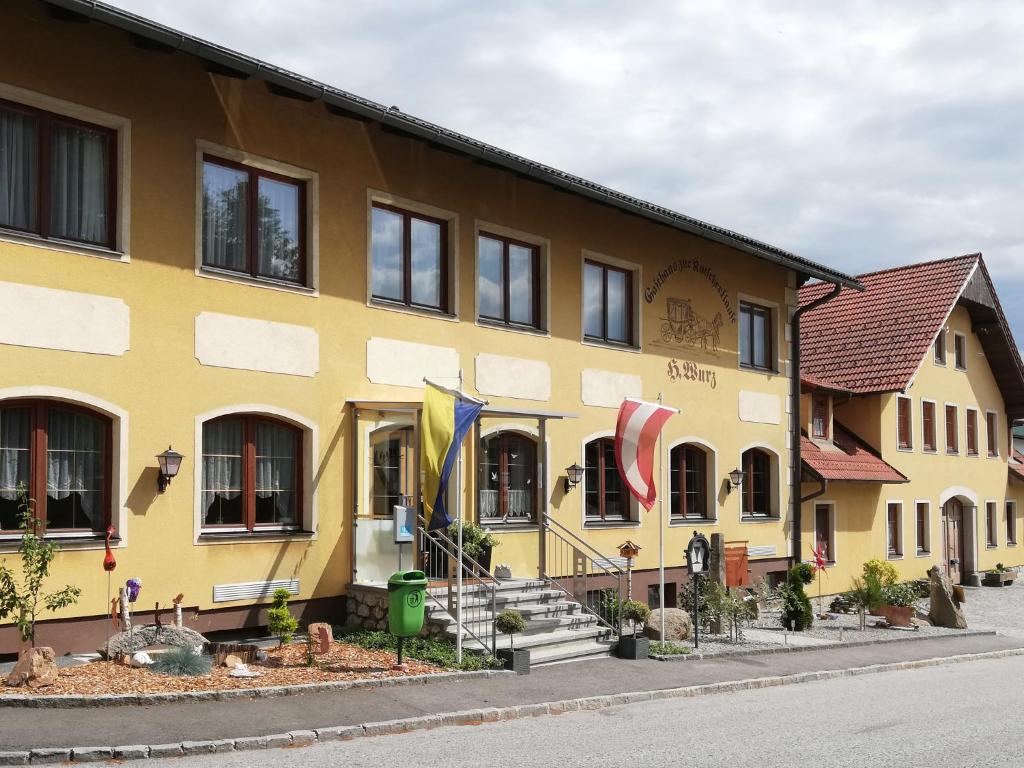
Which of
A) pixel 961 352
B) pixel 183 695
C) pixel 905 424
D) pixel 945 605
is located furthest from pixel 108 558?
pixel 961 352

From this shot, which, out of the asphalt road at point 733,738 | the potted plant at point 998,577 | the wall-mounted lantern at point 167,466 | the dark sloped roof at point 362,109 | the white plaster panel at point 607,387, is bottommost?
the potted plant at point 998,577

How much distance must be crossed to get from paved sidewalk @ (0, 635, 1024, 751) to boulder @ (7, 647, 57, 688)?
54 cm

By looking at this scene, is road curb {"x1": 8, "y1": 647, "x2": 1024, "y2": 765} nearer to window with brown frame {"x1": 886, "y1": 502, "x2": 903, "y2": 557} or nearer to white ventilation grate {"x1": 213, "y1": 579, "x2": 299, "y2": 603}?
white ventilation grate {"x1": 213, "y1": 579, "x2": 299, "y2": 603}

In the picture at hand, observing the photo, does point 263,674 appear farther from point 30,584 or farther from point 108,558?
point 30,584

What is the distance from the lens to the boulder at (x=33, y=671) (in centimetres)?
1001

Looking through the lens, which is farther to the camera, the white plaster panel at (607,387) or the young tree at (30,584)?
the white plaster panel at (607,387)

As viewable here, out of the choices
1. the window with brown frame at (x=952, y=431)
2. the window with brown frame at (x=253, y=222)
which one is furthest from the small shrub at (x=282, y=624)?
the window with brown frame at (x=952, y=431)

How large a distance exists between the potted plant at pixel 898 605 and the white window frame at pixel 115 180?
1551cm

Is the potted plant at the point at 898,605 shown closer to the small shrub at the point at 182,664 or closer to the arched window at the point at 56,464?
the small shrub at the point at 182,664

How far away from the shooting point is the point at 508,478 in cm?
1698

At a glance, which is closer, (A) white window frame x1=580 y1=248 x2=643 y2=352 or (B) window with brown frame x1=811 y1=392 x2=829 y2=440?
(A) white window frame x1=580 y1=248 x2=643 y2=352

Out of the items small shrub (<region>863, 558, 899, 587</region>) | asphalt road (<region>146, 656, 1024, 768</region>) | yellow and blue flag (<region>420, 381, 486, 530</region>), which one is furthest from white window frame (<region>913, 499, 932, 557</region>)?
yellow and blue flag (<region>420, 381, 486, 530</region>)

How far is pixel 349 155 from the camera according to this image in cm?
1477

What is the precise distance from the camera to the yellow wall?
2572 centimetres
